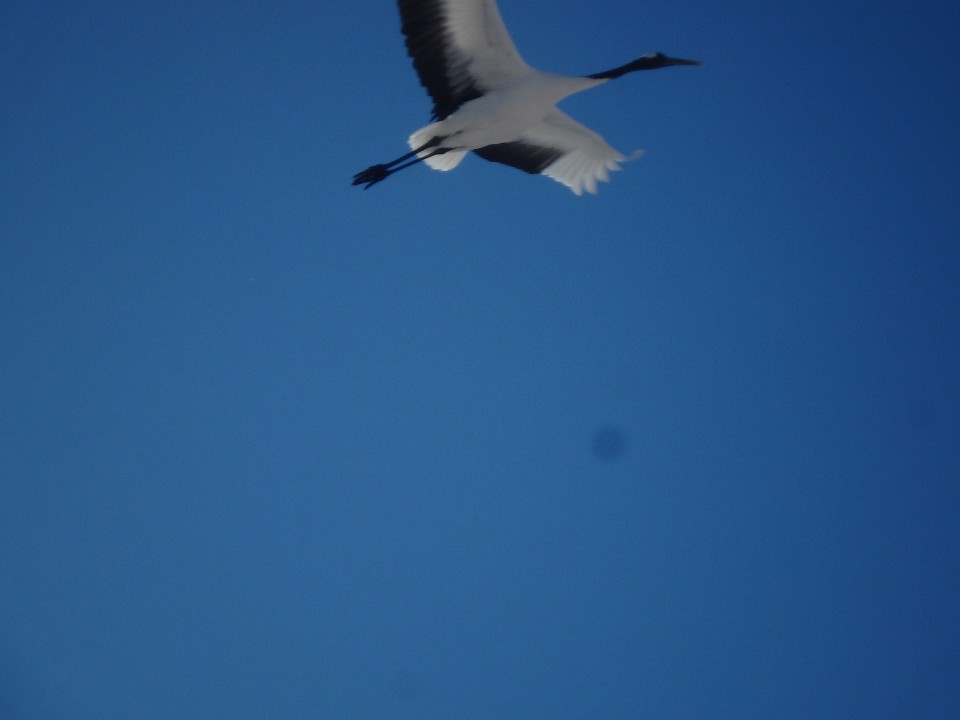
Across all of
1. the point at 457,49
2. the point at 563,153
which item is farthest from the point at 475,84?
the point at 563,153

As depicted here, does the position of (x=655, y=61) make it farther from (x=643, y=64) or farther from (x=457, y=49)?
(x=457, y=49)

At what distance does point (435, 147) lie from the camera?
4.86m

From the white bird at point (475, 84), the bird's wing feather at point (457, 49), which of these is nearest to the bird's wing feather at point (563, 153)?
the white bird at point (475, 84)

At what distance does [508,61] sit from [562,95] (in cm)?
36

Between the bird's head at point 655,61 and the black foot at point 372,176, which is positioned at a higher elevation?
the bird's head at point 655,61

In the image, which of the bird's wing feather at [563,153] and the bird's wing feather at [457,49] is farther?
the bird's wing feather at [563,153]

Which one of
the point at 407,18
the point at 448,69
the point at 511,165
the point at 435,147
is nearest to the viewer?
the point at 407,18

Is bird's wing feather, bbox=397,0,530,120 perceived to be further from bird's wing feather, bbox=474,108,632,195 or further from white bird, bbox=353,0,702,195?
bird's wing feather, bbox=474,108,632,195

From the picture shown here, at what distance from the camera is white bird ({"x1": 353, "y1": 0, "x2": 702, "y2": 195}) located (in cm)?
432

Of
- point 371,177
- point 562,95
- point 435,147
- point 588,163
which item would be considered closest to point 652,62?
point 562,95

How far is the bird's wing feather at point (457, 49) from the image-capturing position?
14.0ft

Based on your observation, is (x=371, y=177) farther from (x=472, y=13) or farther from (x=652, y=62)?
(x=652, y=62)

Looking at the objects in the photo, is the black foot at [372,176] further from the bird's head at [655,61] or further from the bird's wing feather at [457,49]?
the bird's head at [655,61]

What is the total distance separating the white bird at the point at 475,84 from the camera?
14.2 feet
